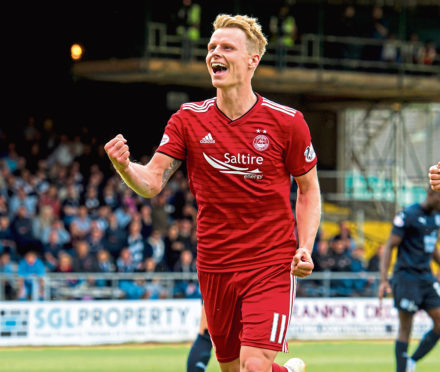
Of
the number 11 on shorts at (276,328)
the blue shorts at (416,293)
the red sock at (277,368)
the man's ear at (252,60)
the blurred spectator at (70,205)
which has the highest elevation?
Result: the man's ear at (252,60)

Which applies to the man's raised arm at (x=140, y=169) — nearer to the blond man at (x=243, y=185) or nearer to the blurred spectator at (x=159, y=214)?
the blond man at (x=243, y=185)

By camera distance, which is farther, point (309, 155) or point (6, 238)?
point (6, 238)

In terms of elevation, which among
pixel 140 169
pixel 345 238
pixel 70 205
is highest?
pixel 140 169

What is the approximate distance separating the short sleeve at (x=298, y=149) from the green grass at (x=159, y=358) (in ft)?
24.7

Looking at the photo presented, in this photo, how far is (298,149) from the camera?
6785 millimetres

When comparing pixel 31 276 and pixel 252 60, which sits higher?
pixel 252 60

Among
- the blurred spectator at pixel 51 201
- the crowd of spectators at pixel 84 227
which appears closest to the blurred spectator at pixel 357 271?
the crowd of spectators at pixel 84 227

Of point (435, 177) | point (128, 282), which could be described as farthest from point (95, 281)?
point (435, 177)

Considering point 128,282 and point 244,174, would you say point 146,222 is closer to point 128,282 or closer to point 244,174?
point 128,282

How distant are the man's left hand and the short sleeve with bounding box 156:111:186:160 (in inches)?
42.4

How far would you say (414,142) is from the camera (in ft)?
132

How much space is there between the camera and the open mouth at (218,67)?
663 centimetres

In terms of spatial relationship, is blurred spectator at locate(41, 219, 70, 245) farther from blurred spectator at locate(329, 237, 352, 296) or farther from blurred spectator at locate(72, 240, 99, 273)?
blurred spectator at locate(329, 237, 352, 296)

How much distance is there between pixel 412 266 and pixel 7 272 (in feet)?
29.8
